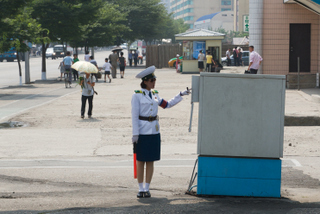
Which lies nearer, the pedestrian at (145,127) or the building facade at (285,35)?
the pedestrian at (145,127)

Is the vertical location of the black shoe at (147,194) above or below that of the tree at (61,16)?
below

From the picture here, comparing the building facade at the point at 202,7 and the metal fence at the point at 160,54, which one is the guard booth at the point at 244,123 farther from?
the building facade at the point at 202,7

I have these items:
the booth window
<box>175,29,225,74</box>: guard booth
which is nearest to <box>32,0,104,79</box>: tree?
<box>175,29,225,74</box>: guard booth

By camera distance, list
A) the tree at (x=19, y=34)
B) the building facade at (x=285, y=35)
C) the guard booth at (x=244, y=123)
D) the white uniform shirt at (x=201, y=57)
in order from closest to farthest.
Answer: the guard booth at (x=244, y=123) → the building facade at (x=285, y=35) → the tree at (x=19, y=34) → the white uniform shirt at (x=201, y=57)

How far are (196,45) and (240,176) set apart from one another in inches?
1297

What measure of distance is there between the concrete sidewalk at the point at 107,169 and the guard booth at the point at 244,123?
45 cm

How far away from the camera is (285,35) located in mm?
23344

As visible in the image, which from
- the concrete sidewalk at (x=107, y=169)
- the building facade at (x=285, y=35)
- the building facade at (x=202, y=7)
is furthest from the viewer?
the building facade at (x=202, y=7)

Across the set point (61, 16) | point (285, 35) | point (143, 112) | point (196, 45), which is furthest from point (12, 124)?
point (196, 45)

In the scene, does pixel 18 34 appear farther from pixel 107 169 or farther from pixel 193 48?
pixel 107 169

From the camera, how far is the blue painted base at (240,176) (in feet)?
21.2

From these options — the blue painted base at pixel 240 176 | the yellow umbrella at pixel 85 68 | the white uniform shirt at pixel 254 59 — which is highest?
the white uniform shirt at pixel 254 59

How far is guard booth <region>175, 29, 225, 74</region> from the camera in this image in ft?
125

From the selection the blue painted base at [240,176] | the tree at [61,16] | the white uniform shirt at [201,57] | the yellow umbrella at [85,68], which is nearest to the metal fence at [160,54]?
the white uniform shirt at [201,57]
